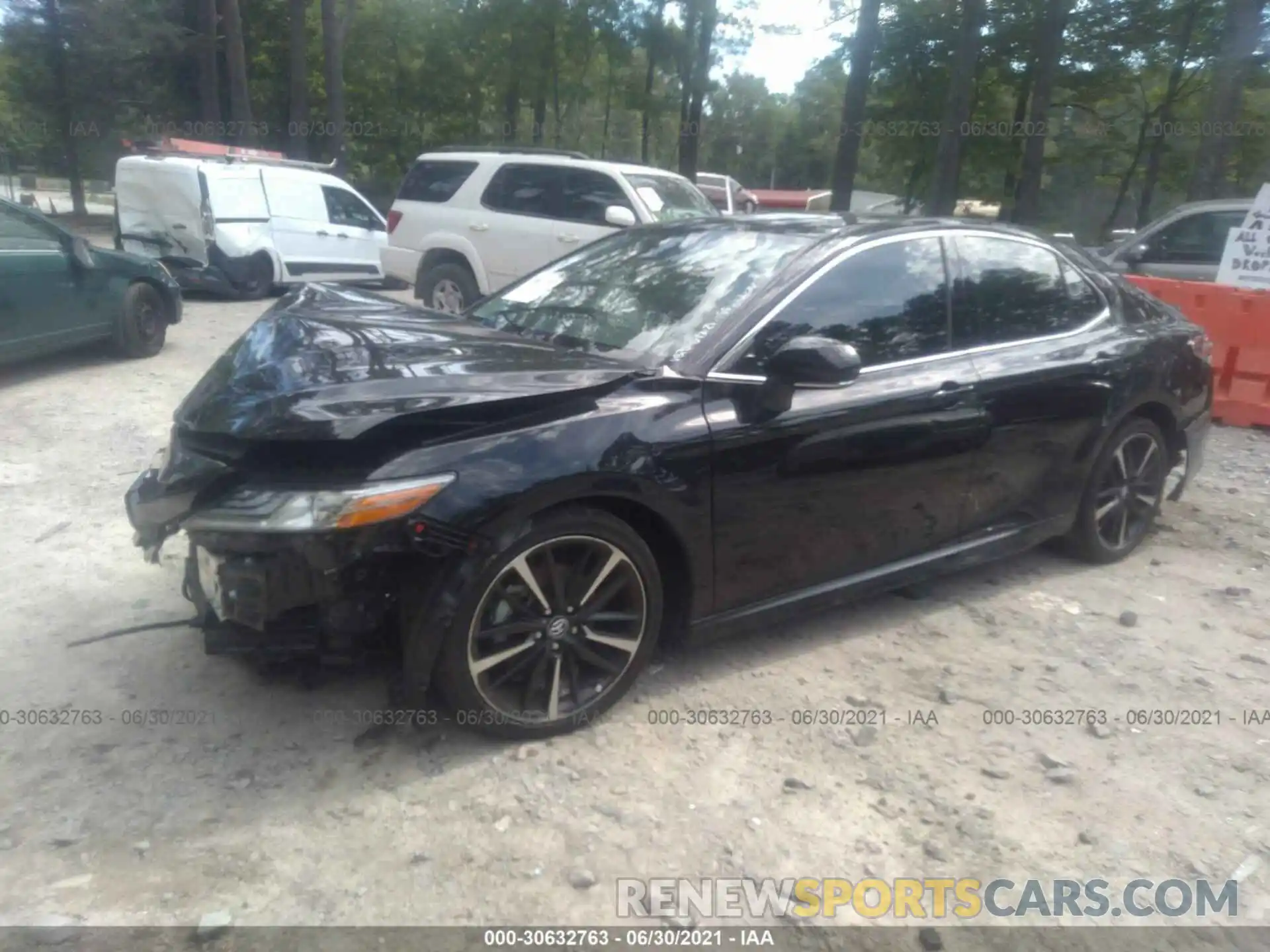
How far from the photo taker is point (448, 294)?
1109cm

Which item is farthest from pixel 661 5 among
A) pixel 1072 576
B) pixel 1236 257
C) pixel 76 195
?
pixel 1072 576

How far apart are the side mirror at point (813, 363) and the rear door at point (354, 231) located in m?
11.6

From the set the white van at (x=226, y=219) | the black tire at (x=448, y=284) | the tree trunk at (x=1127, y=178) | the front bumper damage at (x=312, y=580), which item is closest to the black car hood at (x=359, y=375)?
the front bumper damage at (x=312, y=580)

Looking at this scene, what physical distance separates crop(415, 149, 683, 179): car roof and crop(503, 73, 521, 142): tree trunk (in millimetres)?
17323

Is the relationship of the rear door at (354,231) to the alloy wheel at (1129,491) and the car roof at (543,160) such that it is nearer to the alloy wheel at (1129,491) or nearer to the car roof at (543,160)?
the car roof at (543,160)

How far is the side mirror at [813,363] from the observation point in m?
3.39

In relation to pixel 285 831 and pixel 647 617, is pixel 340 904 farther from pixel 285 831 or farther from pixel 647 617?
pixel 647 617

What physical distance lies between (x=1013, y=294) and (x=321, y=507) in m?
3.11

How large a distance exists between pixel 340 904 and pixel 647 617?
1.28 m

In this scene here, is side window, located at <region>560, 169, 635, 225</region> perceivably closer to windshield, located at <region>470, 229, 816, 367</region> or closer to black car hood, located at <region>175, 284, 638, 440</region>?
windshield, located at <region>470, 229, 816, 367</region>

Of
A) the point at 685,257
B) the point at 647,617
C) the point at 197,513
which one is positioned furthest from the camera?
the point at 685,257

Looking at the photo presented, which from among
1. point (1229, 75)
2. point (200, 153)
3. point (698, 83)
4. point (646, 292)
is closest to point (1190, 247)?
point (1229, 75)

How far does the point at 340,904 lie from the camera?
102 inches

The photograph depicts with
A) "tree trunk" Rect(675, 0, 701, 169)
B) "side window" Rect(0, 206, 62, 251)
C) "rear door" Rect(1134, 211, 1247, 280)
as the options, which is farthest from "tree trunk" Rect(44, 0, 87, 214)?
"rear door" Rect(1134, 211, 1247, 280)
